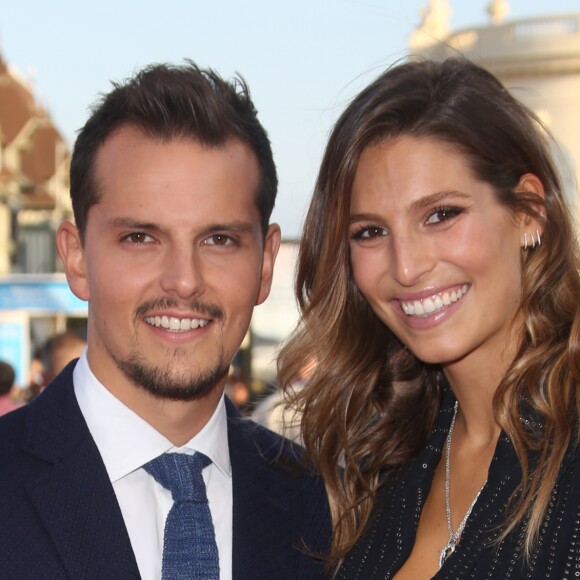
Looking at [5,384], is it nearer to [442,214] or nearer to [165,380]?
[165,380]

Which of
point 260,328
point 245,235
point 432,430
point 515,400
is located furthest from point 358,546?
point 260,328

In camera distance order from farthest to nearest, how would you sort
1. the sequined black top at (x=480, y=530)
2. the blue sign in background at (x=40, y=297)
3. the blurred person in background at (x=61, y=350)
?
the blue sign in background at (x=40, y=297)
the blurred person in background at (x=61, y=350)
the sequined black top at (x=480, y=530)

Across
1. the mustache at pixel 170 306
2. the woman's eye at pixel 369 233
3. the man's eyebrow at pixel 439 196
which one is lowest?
the mustache at pixel 170 306

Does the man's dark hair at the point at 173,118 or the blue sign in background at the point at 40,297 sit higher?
the man's dark hair at the point at 173,118

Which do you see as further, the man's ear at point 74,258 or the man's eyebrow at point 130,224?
the man's ear at point 74,258

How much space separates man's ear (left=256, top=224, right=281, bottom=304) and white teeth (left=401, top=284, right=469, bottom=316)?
47cm

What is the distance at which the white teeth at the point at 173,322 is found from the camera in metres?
2.86

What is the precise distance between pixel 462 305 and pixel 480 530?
0.63 metres

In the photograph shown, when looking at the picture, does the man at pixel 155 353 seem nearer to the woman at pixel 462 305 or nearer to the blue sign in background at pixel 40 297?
the woman at pixel 462 305

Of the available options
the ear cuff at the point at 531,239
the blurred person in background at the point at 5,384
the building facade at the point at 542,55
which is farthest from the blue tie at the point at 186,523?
the building facade at the point at 542,55

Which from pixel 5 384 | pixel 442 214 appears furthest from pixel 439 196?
pixel 5 384

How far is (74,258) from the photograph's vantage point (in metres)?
3.05

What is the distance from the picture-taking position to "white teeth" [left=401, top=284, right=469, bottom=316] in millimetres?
2900

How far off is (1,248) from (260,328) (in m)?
9.42
